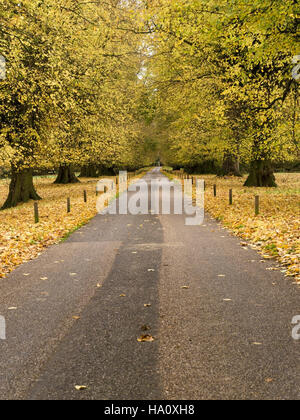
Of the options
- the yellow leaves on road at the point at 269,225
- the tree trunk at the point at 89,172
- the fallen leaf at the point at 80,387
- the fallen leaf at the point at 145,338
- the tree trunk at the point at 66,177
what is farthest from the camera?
the tree trunk at the point at 89,172

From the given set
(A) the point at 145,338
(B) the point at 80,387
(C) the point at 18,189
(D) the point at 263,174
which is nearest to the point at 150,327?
(A) the point at 145,338

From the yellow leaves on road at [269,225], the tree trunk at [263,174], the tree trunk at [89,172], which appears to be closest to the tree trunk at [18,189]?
the yellow leaves on road at [269,225]

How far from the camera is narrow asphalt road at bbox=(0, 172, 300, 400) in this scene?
3.60 m

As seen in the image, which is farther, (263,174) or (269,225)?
(263,174)

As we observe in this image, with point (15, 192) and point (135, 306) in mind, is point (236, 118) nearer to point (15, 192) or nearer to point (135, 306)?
point (15, 192)

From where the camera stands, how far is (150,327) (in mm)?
4918

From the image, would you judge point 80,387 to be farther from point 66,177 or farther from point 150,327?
point 66,177

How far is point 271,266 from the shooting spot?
776 centimetres

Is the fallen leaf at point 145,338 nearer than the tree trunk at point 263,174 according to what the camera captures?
Yes

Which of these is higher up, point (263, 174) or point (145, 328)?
point (263, 174)

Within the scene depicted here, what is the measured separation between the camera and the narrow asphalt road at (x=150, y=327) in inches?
142

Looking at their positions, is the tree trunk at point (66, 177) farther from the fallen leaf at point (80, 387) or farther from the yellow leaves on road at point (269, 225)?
the fallen leaf at point (80, 387)

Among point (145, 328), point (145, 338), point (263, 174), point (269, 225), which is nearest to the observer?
point (145, 338)
